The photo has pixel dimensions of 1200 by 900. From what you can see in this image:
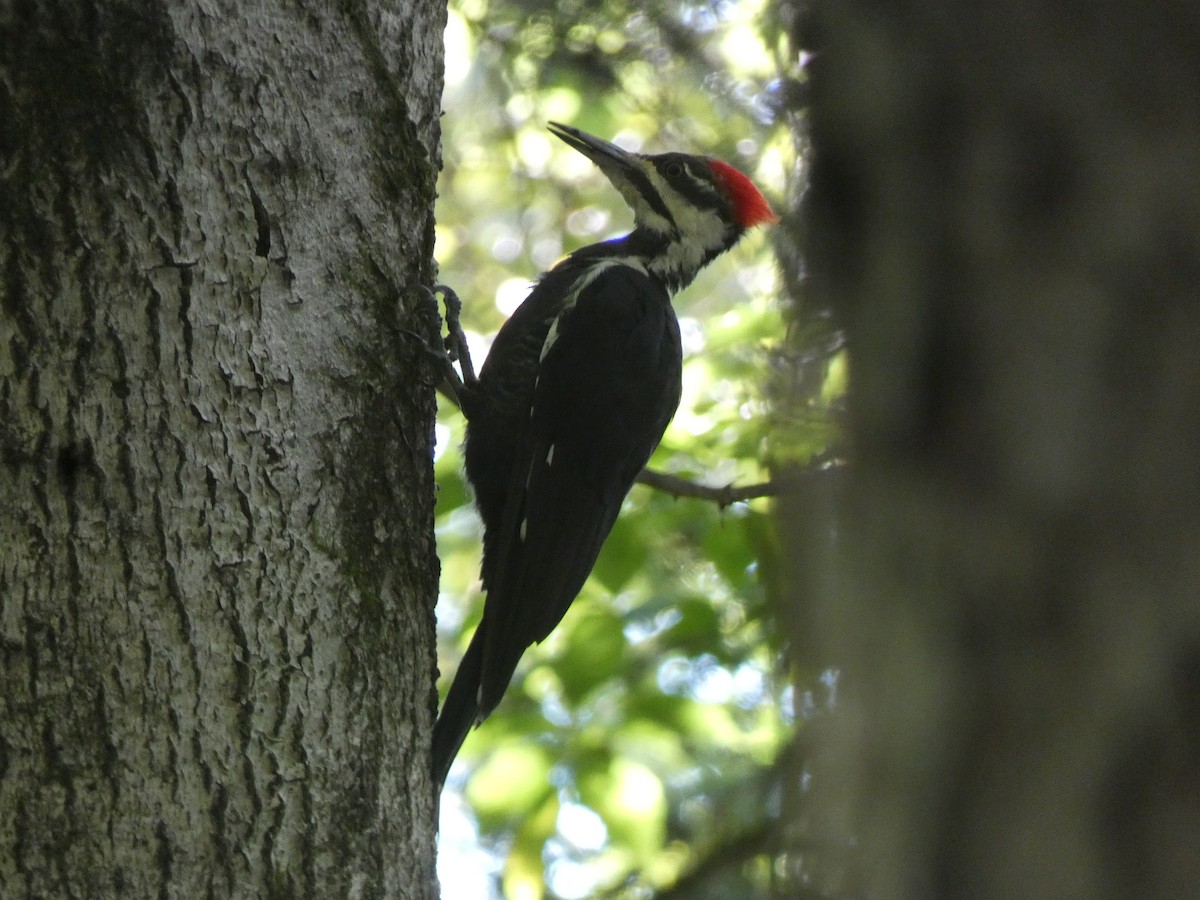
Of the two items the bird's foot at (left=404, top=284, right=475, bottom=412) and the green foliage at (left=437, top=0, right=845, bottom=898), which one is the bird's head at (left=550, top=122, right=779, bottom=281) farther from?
the bird's foot at (left=404, top=284, right=475, bottom=412)

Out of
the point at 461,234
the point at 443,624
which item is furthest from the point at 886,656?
the point at 461,234

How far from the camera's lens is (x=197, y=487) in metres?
1.67

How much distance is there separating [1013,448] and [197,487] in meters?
1.23

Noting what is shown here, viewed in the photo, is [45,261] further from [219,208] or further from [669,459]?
[669,459]

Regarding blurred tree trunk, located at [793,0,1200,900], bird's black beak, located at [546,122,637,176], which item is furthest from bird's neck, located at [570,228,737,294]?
blurred tree trunk, located at [793,0,1200,900]

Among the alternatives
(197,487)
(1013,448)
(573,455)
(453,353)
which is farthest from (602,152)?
(1013,448)

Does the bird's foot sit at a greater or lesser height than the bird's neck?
lesser

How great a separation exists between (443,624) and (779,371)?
17.2 feet

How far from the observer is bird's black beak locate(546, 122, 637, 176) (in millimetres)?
3330

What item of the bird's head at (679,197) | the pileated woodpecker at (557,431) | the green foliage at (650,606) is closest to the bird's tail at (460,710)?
the pileated woodpecker at (557,431)

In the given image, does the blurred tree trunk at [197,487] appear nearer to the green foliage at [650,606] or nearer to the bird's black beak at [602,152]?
the green foliage at [650,606]

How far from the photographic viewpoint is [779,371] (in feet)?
2.88

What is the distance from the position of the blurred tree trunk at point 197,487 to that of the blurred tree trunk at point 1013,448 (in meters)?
1.07

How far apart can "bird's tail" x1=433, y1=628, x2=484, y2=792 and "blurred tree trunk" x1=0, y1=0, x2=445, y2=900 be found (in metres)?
0.46
